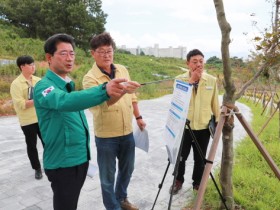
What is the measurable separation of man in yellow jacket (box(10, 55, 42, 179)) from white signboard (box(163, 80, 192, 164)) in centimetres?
216

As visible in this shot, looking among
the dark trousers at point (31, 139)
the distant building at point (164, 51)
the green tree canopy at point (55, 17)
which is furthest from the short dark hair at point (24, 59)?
the distant building at point (164, 51)

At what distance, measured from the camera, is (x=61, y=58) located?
6.42 feet

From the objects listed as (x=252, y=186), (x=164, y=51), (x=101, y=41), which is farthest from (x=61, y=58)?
(x=164, y=51)

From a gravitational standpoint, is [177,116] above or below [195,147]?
above

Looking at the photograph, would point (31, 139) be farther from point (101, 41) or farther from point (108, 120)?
point (101, 41)

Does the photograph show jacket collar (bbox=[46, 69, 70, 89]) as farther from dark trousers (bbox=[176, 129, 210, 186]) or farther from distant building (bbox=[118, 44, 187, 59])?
distant building (bbox=[118, 44, 187, 59])

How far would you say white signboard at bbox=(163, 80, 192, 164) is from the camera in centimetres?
210

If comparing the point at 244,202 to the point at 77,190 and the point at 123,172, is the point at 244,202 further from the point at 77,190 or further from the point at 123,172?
the point at 77,190

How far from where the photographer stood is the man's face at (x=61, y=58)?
1.96 metres

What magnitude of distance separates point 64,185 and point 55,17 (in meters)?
26.6

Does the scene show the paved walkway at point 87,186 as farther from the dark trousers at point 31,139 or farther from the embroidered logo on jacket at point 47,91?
the embroidered logo on jacket at point 47,91

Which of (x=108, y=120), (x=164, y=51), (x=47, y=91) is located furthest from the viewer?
(x=164, y=51)

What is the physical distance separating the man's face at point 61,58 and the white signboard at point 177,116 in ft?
2.79

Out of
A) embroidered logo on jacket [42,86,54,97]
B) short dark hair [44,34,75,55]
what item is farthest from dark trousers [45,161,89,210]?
short dark hair [44,34,75,55]
